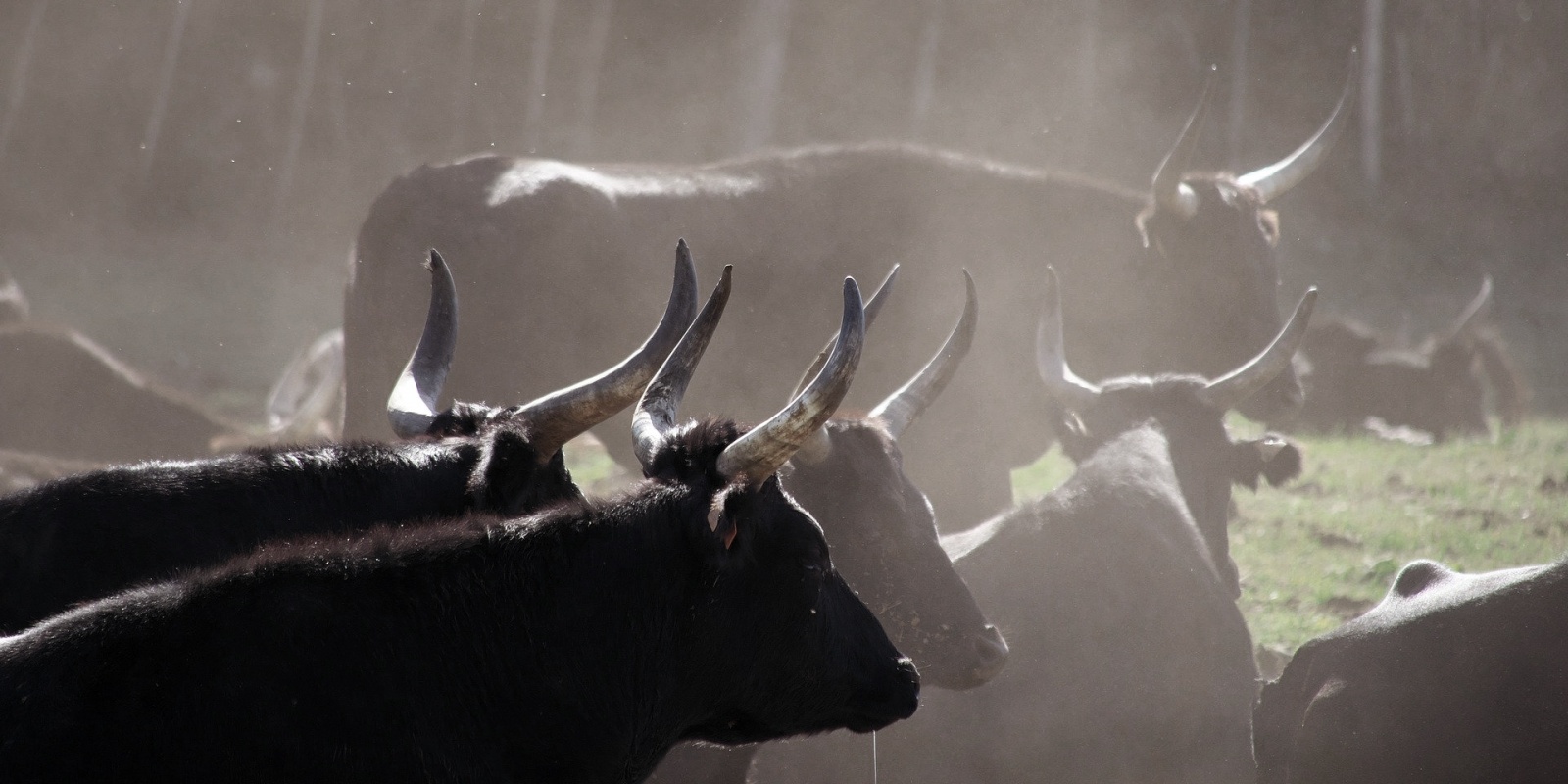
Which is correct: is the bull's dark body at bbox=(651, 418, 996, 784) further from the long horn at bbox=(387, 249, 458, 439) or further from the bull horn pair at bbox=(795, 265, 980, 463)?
the long horn at bbox=(387, 249, 458, 439)

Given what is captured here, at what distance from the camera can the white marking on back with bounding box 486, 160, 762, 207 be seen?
280 inches

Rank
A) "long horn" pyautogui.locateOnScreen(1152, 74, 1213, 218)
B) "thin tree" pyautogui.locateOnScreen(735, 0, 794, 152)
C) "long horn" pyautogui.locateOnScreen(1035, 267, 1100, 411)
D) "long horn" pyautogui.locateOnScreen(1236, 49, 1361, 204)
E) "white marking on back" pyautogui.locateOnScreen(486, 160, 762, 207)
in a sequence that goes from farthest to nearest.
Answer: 1. "thin tree" pyautogui.locateOnScreen(735, 0, 794, 152)
2. "long horn" pyautogui.locateOnScreen(1236, 49, 1361, 204)
3. "long horn" pyautogui.locateOnScreen(1152, 74, 1213, 218)
4. "white marking on back" pyautogui.locateOnScreen(486, 160, 762, 207)
5. "long horn" pyautogui.locateOnScreen(1035, 267, 1100, 411)

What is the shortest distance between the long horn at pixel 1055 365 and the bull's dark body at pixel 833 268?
3.81 feet

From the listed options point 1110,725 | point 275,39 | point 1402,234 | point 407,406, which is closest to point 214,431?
point 407,406

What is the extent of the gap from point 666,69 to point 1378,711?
40.0 feet

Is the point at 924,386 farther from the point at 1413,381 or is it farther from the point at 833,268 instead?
the point at 1413,381

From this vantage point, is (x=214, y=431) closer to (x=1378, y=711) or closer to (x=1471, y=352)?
(x=1378, y=711)

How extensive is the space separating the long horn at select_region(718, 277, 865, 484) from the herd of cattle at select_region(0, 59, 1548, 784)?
0.04 feet

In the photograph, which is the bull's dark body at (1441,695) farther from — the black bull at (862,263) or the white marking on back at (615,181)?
the white marking on back at (615,181)

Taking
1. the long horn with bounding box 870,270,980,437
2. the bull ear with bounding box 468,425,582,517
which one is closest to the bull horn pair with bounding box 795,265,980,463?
the long horn with bounding box 870,270,980,437

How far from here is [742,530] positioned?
118 inches

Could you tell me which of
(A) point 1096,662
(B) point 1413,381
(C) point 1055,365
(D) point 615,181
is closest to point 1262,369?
(C) point 1055,365

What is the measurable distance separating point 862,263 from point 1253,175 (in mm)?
3056

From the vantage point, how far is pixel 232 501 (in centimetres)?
352
